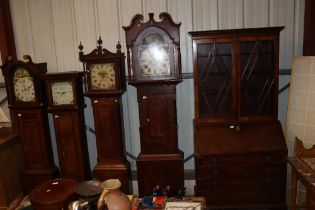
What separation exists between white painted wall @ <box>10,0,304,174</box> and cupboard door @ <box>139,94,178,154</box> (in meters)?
0.45

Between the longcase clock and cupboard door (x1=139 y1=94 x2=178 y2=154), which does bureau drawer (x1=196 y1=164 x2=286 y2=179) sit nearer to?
cupboard door (x1=139 y1=94 x2=178 y2=154)

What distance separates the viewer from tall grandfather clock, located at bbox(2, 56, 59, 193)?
11.2 ft

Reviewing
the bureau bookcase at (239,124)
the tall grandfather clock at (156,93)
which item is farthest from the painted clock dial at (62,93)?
the bureau bookcase at (239,124)

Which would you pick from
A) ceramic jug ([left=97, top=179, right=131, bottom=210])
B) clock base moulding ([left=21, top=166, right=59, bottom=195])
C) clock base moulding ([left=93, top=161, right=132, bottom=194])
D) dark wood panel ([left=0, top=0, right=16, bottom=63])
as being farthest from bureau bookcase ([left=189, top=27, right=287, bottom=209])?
dark wood panel ([left=0, top=0, right=16, bottom=63])

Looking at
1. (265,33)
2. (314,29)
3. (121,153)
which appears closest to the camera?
(265,33)

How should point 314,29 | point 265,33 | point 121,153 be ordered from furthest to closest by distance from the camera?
point 121,153, point 314,29, point 265,33

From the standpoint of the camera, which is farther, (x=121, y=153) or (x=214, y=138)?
(x=121, y=153)

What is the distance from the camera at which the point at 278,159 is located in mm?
3146

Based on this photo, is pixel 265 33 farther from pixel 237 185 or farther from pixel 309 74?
pixel 237 185

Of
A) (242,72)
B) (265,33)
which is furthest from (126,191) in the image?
(265,33)

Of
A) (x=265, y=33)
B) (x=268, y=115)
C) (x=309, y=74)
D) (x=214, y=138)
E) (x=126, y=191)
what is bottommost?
(x=126, y=191)

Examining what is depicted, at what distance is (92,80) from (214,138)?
1502 millimetres

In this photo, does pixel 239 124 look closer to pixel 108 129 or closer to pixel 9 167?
pixel 108 129

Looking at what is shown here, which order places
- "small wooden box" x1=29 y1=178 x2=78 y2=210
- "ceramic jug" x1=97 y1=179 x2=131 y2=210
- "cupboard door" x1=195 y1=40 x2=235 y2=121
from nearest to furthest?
"ceramic jug" x1=97 y1=179 x2=131 y2=210
"small wooden box" x1=29 y1=178 x2=78 y2=210
"cupboard door" x1=195 y1=40 x2=235 y2=121
